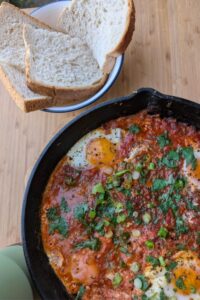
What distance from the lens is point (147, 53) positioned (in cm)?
256

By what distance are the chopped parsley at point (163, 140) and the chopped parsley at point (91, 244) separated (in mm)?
544

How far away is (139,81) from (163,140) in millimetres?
409

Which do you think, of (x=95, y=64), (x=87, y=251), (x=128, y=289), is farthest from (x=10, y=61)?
(x=128, y=289)

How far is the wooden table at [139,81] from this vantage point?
2.44 m

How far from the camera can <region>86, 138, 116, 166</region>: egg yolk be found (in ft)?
7.43

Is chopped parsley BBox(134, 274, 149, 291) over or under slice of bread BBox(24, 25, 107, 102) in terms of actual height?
under

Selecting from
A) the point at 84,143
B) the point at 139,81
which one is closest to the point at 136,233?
the point at 84,143

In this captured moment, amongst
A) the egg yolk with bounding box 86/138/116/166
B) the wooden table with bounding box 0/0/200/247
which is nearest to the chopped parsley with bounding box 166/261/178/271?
the egg yolk with bounding box 86/138/116/166

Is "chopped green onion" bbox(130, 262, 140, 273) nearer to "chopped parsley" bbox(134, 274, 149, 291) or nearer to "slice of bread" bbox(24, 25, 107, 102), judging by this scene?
"chopped parsley" bbox(134, 274, 149, 291)

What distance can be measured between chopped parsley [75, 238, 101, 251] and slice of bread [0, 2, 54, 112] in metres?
0.70

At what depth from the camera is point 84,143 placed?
232 cm

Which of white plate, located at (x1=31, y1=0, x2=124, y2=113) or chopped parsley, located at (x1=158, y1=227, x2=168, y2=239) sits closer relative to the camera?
chopped parsley, located at (x1=158, y1=227, x2=168, y2=239)

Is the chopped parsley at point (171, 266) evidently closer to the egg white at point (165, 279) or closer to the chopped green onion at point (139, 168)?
the egg white at point (165, 279)

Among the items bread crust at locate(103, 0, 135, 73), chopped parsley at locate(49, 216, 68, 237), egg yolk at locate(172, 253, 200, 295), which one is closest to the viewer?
egg yolk at locate(172, 253, 200, 295)
